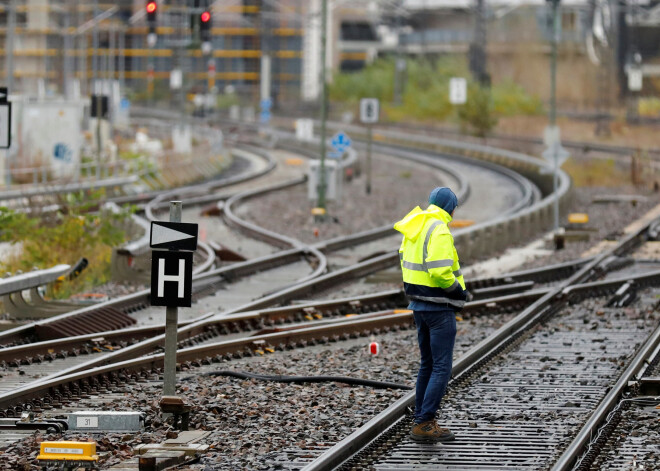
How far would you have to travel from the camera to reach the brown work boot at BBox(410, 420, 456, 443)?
10930 millimetres

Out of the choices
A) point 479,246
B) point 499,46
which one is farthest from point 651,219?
point 499,46

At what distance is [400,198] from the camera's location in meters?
41.2

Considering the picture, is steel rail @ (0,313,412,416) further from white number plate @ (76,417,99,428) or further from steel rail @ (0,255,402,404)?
white number plate @ (76,417,99,428)

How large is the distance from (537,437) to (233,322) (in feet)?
21.5

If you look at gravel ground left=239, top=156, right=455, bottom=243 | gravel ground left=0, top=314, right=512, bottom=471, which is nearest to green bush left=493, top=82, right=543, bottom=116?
gravel ground left=239, top=156, right=455, bottom=243

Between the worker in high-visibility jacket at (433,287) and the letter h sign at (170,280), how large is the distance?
1.69m

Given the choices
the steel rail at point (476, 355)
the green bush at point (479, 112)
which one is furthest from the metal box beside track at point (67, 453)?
the green bush at point (479, 112)

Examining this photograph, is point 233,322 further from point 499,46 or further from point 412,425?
point 499,46

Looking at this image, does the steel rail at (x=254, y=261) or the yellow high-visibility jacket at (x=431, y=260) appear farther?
the steel rail at (x=254, y=261)

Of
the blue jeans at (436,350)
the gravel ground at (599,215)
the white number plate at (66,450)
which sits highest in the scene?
the blue jeans at (436,350)

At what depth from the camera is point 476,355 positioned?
14789 millimetres

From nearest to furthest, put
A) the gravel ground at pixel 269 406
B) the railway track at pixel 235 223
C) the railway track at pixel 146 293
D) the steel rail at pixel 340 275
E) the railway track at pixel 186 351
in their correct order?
the gravel ground at pixel 269 406, the railway track at pixel 186 351, the steel rail at pixel 340 275, the railway track at pixel 146 293, the railway track at pixel 235 223

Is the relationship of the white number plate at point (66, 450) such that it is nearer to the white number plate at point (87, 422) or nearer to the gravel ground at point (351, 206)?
the white number plate at point (87, 422)

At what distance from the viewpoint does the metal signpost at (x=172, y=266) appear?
10.9 metres
